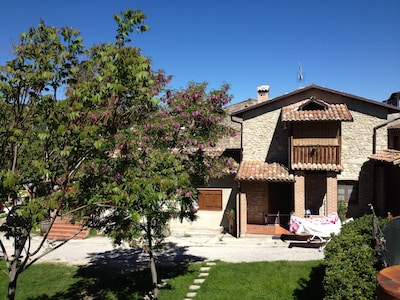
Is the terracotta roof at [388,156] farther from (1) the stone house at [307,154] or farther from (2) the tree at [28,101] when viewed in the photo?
(2) the tree at [28,101]

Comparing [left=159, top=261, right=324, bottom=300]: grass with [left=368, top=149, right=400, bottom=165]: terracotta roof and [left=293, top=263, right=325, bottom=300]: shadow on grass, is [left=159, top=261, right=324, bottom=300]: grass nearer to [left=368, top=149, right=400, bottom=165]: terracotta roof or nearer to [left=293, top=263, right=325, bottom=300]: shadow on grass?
[left=293, top=263, right=325, bottom=300]: shadow on grass

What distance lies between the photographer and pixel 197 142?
1230cm

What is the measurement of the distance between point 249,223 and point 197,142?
9664 millimetres

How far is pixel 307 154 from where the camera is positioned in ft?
60.7

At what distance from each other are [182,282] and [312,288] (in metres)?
4.38

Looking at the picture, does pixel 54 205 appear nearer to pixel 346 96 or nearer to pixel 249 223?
pixel 249 223

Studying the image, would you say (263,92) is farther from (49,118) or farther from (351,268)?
(49,118)

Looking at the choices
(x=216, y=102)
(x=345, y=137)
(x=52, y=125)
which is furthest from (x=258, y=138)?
(x=52, y=125)

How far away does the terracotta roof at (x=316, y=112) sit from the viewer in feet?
58.2

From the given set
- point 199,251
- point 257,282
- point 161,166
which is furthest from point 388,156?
point 161,166

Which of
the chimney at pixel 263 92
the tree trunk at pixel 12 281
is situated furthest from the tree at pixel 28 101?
the chimney at pixel 263 92

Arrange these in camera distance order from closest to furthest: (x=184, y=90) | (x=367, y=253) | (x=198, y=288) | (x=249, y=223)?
(x=367, y=253), (x=198, y=288), (x=184, y=90), (x=249, y=223)

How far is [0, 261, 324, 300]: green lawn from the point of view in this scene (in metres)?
11.3

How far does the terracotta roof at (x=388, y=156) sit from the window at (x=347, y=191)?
185cm
